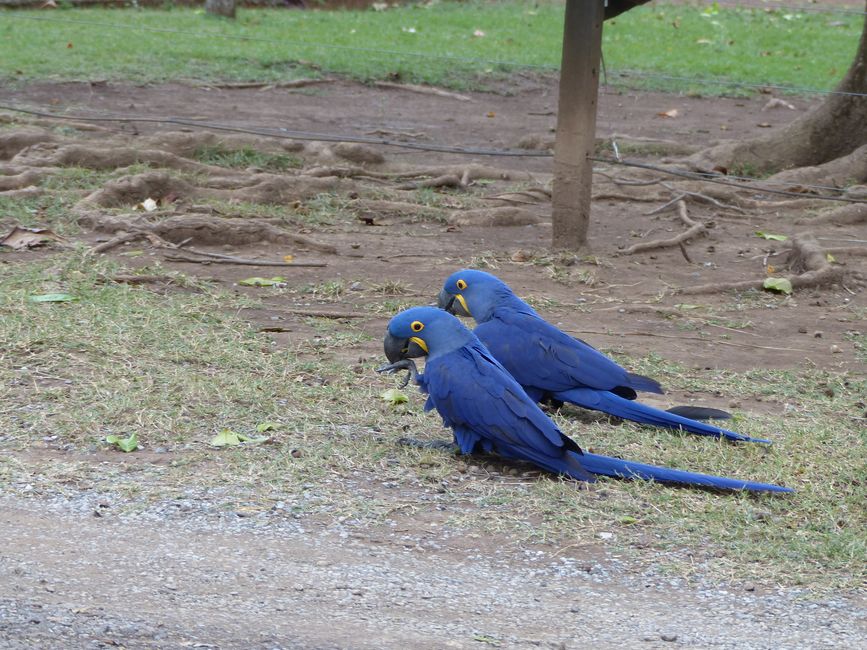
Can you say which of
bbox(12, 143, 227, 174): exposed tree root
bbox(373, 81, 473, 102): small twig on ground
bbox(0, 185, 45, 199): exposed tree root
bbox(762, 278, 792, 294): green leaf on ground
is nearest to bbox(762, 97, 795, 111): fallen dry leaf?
bbox(373, 81, 473, 102): small twig on ground

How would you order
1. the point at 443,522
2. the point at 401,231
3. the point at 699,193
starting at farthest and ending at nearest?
1. the point at 699,193
2. the point at 401,231
3. the point at 443,522

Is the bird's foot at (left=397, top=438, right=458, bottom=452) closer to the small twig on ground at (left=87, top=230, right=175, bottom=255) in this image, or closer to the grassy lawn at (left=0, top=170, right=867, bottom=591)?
the grassy lawn at (left=0, top=170, right=867, bottom=591)

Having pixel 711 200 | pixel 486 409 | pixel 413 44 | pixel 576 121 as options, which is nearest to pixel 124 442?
pixel 486 409

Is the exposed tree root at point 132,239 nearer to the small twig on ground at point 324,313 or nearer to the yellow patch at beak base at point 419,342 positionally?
the small twig on ground at point 324,313

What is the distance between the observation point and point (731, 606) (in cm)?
314

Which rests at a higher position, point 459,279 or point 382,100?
point 382,100

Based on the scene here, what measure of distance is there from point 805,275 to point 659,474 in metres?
3.41

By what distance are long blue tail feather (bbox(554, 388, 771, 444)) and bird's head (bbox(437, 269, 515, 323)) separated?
477mm

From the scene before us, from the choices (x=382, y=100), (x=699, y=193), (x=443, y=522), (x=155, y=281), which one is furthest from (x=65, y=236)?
(x=382, y=100)

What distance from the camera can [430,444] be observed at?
4.28m

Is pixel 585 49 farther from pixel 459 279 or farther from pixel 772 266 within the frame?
pixel 459 279

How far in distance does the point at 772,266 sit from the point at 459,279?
11.1 feet

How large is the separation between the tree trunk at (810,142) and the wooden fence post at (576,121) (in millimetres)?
2752

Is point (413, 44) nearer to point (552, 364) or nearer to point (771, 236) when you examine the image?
point (771, 236)
